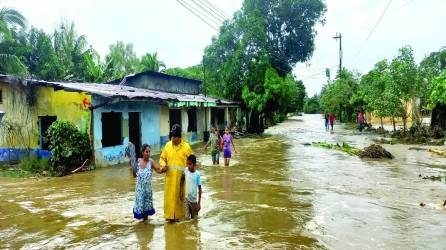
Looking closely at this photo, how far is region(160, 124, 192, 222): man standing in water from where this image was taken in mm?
6957

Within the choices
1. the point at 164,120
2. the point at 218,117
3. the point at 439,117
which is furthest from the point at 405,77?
the point at 164,120

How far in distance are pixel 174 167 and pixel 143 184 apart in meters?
0.71

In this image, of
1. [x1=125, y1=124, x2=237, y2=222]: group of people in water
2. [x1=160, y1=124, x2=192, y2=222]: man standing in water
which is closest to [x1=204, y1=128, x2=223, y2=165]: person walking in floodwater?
[x1=125, y1=124, x2=237, y2=222]: group of people in water

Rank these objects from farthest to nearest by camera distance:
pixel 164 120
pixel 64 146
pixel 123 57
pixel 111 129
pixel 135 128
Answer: pixel 123 57, pixel 164 120, pixel 135 128, pixel 111 129, pixel 64 146

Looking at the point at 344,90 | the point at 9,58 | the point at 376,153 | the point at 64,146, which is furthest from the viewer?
the point at 344,90

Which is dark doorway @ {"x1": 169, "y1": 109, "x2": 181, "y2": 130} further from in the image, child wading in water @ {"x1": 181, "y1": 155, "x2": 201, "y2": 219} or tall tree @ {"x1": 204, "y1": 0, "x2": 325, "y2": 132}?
child wading in water @ {"x1": 181, "y1": 155, "x2": 201, "y2": 219}

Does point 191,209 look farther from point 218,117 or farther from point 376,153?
point 218,117

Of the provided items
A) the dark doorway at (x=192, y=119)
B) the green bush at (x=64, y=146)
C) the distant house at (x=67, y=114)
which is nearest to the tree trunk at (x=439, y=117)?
the dark doorway at (x=192, y=119)

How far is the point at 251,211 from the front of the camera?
847 centimetres

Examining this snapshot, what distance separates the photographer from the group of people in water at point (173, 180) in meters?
6.96

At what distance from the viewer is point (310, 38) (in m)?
38.1

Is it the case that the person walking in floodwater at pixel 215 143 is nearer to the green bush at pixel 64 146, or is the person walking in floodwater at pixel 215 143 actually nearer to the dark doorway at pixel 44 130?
the green bush at pixel 64 146

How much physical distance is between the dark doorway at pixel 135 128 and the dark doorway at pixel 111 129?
3.43ft

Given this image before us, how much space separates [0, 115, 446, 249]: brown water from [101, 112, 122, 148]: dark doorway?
1.69 meters
